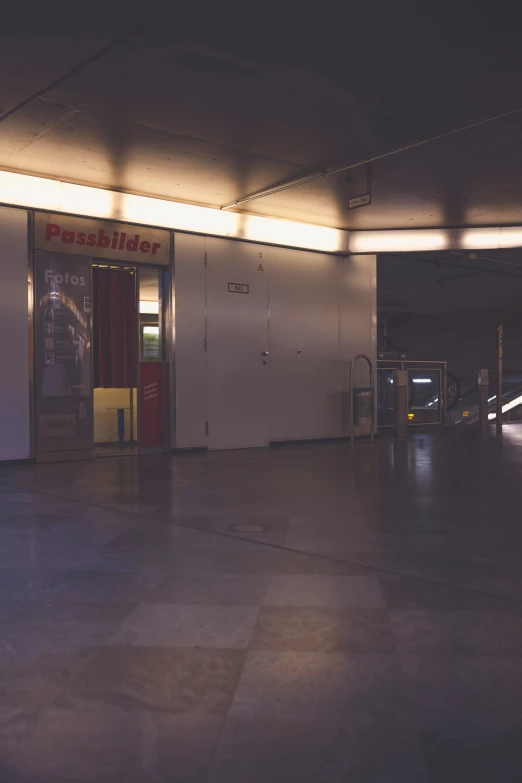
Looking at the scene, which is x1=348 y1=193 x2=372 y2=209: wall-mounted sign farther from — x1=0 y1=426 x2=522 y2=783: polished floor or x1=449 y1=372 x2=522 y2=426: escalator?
x1=449 y1=372 x2=522 y2=426: escalator

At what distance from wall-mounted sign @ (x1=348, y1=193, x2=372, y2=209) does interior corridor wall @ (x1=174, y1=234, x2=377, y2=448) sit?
2.18 m

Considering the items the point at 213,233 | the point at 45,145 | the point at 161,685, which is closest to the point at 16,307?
the point at 45,145

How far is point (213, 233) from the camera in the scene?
9742 millimetres

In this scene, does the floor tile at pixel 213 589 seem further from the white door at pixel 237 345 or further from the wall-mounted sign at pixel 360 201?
the white door at pixel 237 345

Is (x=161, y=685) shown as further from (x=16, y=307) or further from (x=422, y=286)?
(x=422, y=286)

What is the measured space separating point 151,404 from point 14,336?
2089mm

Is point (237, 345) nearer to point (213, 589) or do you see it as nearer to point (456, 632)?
point (213, 589)

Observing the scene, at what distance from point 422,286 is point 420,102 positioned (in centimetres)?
1275

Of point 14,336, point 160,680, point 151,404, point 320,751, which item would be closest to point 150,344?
point 151,404

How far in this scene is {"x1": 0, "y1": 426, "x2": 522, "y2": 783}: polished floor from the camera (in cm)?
174

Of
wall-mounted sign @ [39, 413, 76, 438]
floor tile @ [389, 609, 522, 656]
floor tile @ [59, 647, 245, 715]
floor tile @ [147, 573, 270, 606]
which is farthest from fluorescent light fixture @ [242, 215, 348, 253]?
floor tile @ [59, 647, 245, 715]

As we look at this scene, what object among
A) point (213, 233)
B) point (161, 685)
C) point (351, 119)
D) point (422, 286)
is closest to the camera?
point (161, 685)

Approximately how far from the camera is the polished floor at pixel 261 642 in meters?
1.74

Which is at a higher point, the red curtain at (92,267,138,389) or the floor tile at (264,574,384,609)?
the red curtain at (92,267,138,389)
